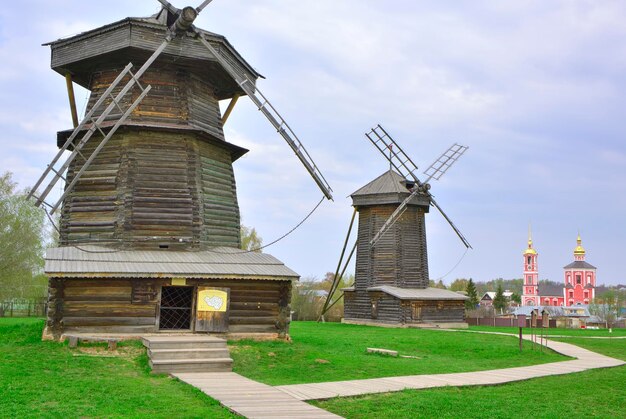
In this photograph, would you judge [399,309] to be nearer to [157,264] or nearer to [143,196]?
[143,196]

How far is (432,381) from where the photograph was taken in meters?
11.9

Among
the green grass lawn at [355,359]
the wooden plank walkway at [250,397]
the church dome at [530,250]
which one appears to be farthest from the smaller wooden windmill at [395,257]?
the church dome at [530,250]

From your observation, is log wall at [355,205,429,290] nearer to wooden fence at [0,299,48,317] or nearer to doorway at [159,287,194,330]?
doorway at [159,287,194,330]

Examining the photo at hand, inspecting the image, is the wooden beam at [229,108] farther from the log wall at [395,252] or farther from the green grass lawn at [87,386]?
the log wall at [395,252]

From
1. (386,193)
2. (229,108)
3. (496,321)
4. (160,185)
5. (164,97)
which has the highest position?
(229,108)

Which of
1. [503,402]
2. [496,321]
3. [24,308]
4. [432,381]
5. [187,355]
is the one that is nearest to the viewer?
[503,402]

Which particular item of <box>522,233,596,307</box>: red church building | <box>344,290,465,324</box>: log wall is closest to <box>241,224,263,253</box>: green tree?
<box>344,290,465,324</box>: log wall

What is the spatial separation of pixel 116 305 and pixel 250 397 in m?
7.79

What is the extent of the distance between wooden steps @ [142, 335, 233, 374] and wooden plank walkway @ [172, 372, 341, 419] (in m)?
0.49

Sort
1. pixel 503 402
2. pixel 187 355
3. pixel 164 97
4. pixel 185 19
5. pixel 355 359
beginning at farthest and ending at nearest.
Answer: pixel 164 97 < pixel 185 19 < pixel 355 359 < pixel 187 355 < pixel 503 402

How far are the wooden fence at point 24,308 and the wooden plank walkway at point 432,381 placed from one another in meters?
33.1

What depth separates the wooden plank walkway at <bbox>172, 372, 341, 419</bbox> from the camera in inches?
328

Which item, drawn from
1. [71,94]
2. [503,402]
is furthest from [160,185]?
[503,402]

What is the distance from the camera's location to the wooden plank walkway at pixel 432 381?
10.3 metres
